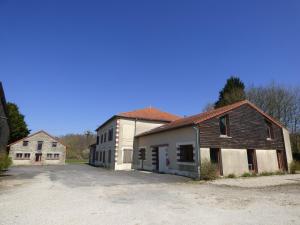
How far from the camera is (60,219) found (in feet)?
17.4

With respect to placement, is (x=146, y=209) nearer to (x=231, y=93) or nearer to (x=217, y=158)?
(x=217, y=158)

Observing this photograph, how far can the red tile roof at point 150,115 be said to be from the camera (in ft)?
86.3

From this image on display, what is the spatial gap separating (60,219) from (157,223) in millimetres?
2342

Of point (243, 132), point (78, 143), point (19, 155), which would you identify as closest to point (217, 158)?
point (243, 132)

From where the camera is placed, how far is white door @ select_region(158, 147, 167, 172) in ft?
62.6

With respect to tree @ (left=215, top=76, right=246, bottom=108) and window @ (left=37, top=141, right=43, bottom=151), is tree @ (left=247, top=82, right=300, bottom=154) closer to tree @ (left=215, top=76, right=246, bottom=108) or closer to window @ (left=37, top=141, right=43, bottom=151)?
tree @ (left=215, top=76, right=246, bottom=108)

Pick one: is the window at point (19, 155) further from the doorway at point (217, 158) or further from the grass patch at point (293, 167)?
the grass patch at point (293, 167)

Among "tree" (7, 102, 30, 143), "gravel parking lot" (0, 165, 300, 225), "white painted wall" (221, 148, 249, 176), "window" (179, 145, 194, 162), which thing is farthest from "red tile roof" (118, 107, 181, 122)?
"tree" (7, 102, 30, 143)

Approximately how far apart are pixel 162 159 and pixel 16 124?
32.4 m

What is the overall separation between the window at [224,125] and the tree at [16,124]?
35.7m

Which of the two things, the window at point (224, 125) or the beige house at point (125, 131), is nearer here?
the window at point (224, 125)

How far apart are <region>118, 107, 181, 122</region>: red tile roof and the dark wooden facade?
11017 millimetres

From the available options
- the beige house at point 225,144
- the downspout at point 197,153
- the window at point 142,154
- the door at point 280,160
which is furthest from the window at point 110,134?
the door at point 280,160

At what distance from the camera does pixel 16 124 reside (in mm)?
39781
